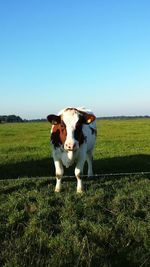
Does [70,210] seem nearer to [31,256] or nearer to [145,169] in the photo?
[31,256]

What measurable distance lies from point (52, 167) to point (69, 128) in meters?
6.53

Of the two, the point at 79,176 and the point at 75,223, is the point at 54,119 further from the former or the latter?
the point at 75,223

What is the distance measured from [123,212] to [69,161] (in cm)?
251

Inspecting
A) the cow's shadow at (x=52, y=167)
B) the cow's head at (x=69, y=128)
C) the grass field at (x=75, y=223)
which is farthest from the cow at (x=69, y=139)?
the cow's shadow at (x=52, y=167)

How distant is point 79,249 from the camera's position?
7066 millimetres

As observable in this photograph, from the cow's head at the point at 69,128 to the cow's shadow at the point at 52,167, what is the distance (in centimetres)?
365

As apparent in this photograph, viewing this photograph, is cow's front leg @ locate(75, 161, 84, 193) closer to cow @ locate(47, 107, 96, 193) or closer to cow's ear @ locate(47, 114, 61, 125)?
cow @ locate(47, 107, 96, 193)

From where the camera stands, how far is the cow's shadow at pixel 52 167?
50.2 ft

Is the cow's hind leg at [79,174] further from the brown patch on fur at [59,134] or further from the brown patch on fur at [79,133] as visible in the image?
the brown patch on fur at [59,134]

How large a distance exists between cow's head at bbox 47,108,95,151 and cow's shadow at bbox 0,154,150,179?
12.0 ft

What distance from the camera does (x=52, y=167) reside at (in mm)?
17141

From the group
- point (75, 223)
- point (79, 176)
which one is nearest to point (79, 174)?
point (79, 176)

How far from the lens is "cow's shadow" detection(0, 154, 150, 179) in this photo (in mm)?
15305

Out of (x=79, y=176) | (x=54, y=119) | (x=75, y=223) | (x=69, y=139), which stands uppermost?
(x=54, y=119)
